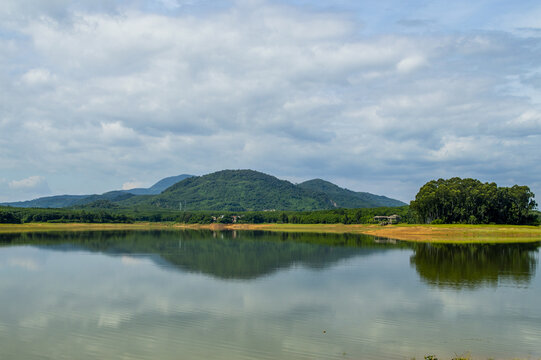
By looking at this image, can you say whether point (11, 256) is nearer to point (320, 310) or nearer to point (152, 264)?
point (152, 264)

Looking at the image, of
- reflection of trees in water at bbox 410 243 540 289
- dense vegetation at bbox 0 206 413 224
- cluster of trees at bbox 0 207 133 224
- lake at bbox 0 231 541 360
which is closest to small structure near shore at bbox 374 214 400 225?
dense vegetation at bbox 0 206 413 224

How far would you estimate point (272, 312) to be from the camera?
21.6m

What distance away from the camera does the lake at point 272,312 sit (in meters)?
16.0

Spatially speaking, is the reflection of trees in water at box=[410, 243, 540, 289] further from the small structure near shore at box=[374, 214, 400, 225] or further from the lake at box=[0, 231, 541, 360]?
the small structure near shore at box=[374, 214, 400, 225]

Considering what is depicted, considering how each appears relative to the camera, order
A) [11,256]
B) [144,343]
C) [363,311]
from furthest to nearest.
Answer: [11,256] < [363,311] < [144,343]

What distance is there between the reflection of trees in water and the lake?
178mm

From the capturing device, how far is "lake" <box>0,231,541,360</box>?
629 inches

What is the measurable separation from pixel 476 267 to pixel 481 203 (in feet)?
210

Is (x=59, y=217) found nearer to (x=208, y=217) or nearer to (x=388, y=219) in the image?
(x=208, y=217)

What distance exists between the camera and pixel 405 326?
18797mm

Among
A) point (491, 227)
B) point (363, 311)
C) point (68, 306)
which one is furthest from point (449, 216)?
point (68, 306)

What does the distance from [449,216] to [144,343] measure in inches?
3730

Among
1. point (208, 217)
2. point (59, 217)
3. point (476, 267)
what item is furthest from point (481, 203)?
point (59, 217)

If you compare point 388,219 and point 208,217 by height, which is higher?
point 388,219
